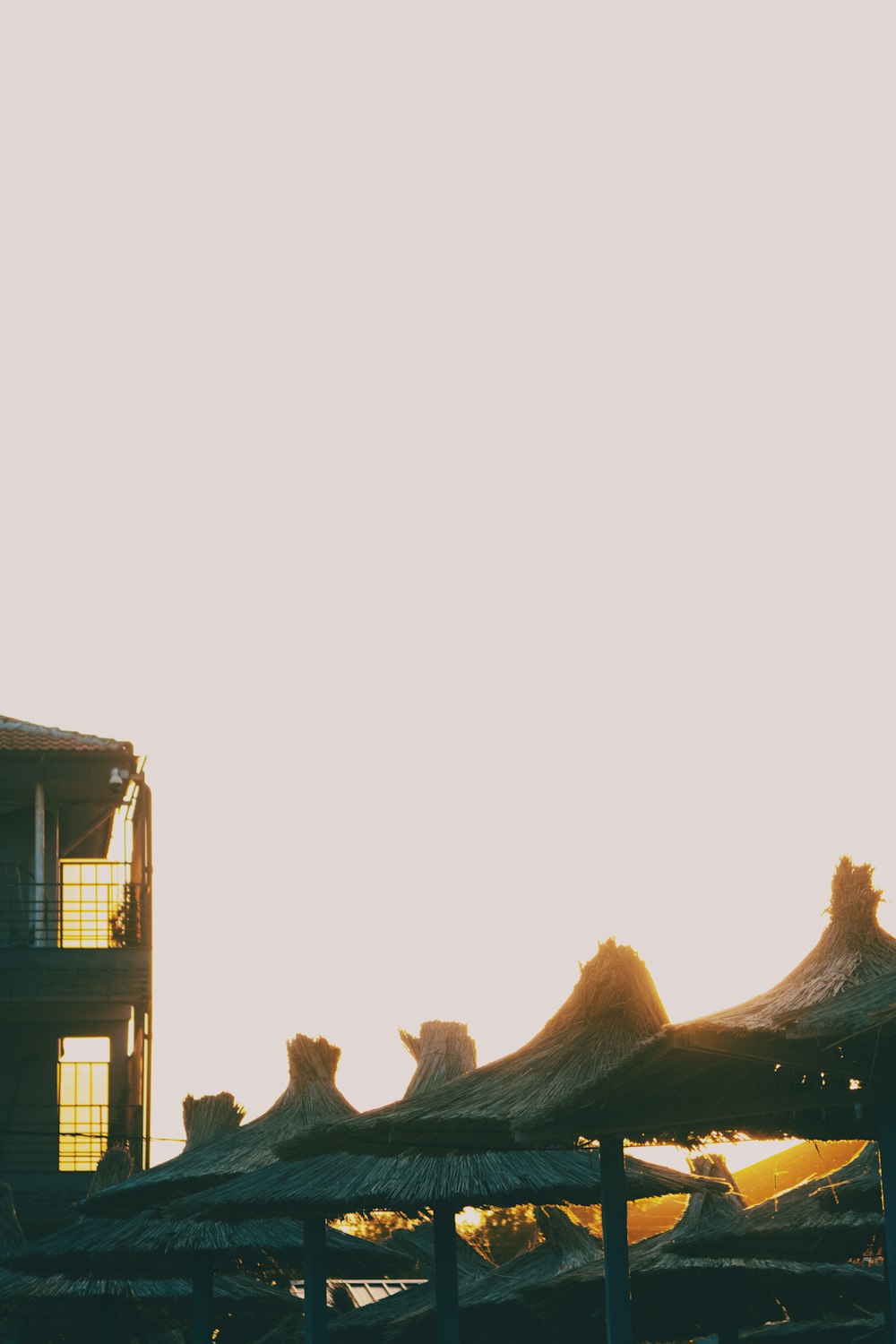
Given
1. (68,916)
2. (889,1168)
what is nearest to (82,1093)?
(68,916)

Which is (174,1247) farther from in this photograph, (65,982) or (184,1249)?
(65,982)

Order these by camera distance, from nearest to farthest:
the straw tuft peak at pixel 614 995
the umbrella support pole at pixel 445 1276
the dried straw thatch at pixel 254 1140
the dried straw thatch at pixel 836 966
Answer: the dried straw thatch at pixel 836 966 → the straw tuft peak at pixel 614 995 → the umbrella support pole at pixel 445 1276 → the dried straw thatch at pixel 254 1140

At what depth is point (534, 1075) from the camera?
9320 millimetres

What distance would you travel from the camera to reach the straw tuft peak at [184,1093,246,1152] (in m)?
17.5

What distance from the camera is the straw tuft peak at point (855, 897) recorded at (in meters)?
8.70

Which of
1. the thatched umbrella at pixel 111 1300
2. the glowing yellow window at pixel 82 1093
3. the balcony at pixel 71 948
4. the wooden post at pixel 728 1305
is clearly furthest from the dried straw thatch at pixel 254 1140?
the glowing yellow window at pixel 82 1093

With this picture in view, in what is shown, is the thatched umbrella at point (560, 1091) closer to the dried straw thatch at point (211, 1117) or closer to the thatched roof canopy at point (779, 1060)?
the thatched roof canopy at point (779, 1060)

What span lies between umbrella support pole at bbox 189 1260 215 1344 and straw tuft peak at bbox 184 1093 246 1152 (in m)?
2.02

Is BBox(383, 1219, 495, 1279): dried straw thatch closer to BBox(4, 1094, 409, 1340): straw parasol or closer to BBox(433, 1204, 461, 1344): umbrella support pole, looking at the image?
BBox(4, 1094, 409, 1340): straw parasol

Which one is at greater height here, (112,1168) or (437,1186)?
(112,1168)

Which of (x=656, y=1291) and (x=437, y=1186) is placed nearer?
(x=437, y=1186)

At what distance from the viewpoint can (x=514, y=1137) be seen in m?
8.77

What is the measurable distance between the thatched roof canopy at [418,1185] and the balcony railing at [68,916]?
10.3 m

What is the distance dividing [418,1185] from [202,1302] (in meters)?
4.03
